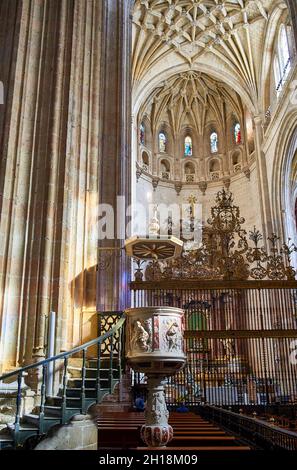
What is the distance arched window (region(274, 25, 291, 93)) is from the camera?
20.4m

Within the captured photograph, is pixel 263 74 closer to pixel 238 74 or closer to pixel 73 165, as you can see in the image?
pixel 238 74

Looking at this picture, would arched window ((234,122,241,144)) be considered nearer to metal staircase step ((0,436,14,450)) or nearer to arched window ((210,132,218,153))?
arched window ((210,132,218,153))

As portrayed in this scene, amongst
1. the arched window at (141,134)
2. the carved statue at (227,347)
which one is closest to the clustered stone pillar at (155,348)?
the carved statue at (227,347)

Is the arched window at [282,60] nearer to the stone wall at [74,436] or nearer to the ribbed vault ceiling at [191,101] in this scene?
the ribbed vault ceiling at [191,101]

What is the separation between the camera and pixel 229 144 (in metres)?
27.2

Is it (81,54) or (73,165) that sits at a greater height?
(81,54)

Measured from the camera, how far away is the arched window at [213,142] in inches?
1086

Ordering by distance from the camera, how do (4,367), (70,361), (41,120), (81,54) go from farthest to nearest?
(81,54), (41,120), (70,361), (4,367)

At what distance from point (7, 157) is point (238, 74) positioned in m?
20.8

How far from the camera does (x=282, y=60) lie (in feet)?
69.4

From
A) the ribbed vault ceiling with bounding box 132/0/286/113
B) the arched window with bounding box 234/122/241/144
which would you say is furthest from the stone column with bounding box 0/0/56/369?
the arched window with bounding box 234/122/241/144

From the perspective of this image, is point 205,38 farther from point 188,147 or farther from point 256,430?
point 256,430

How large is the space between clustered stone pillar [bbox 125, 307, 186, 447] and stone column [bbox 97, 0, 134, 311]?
176 inches
